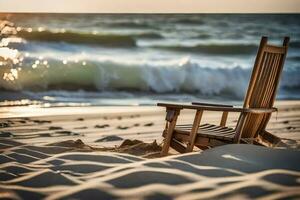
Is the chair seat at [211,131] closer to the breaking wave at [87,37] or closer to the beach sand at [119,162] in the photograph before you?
the beach sand at [119,162]

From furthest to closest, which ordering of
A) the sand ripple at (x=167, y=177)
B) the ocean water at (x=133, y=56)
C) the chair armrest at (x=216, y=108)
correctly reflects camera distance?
the ocean water at (x=133, y=56) → the chair armrest at (x=216, y=108) → the sand ripple at (x=167, y=177)

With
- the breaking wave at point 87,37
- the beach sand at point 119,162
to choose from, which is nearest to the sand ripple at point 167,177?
the beach sand at point 119,162

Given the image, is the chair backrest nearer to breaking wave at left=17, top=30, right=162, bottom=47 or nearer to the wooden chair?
the wooden chair

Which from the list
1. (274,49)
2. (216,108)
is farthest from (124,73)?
(274,49)

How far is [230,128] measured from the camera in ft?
6.93

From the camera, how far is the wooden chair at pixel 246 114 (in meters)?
2.00

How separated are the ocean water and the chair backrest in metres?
0.07

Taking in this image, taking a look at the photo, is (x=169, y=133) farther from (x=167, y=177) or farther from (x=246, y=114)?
(x=167, y=177)

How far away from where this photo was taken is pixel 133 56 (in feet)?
6.89

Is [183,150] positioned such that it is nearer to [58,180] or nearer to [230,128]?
[230,128]

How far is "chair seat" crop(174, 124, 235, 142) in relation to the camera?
6.53 feet

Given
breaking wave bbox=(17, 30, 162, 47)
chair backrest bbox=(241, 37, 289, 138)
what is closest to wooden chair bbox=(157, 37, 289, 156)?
chair backrest bbox=(241, 37, 289, 138)

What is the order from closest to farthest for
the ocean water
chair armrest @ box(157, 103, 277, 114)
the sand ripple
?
the sand ripple < chair armrest @ box(157, 103, 277, 114) < the ocean water

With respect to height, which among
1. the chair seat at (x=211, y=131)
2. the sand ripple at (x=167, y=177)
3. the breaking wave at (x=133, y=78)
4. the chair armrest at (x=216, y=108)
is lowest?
the sand ripple at (x=167, y=177)
